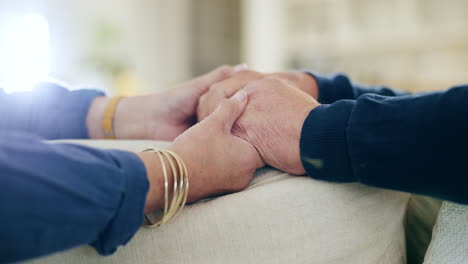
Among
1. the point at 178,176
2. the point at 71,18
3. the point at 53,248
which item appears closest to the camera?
the point at 53,248

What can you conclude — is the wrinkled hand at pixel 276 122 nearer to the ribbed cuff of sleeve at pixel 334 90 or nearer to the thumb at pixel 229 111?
the thumb at pixel 229 111

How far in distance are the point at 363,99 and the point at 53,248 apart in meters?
0.38

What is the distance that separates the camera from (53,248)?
0.35 meters

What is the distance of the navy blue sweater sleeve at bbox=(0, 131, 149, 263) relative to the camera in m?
0.33

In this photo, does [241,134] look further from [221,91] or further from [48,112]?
[48,112]

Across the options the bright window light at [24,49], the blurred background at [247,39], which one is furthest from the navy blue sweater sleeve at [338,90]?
the blurred background at [247,39]

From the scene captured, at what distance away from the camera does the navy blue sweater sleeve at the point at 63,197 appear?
1.09ft

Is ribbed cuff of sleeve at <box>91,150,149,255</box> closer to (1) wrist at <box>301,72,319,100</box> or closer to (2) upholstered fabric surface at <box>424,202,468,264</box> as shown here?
(2) upholstered fabric surface at <box>424,202,468,264</box>

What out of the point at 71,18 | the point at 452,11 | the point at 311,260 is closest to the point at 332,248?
the point at 311,260

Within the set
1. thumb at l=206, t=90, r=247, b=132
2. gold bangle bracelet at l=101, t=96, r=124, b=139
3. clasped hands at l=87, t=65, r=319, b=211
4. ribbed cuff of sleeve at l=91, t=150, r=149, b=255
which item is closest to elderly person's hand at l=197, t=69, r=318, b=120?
clasped hands at l=87, t=65, r=319, b=211

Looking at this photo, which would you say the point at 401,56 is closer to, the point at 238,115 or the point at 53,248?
the point at 238,115

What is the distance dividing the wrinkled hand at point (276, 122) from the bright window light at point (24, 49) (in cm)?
201

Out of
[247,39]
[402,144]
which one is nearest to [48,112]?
[402,144]

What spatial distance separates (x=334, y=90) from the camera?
79 centimetres
